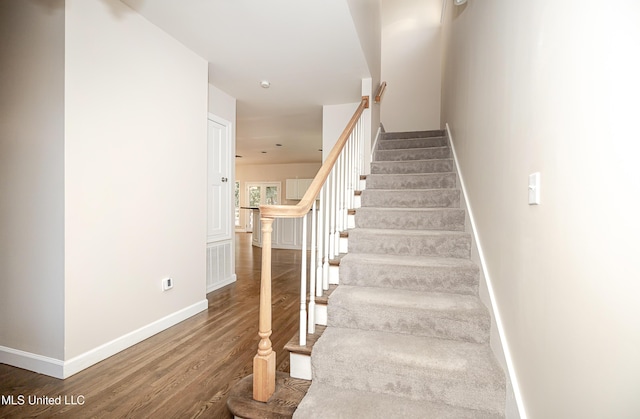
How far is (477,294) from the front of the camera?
6.36 feet

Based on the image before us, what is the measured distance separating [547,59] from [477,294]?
138 centimetres

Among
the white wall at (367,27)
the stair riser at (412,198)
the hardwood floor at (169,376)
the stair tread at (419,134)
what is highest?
the white wall at (367,27)

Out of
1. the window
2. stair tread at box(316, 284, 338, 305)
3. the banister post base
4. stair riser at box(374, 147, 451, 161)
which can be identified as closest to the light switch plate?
stair tread at box(316, 284, 338, 305)

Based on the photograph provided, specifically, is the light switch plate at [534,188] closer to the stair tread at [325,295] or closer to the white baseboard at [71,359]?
the stair tread at [325,295]

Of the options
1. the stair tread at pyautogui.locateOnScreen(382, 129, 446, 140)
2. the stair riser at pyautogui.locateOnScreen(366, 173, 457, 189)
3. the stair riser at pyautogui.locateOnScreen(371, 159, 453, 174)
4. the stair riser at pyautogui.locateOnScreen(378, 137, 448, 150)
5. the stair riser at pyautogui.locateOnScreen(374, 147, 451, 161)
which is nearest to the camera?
the stair riser at pyautogui.locateOnScreen(366, 173, 457, 189)

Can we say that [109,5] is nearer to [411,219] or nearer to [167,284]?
[167,284]

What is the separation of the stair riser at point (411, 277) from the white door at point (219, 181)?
202 cm

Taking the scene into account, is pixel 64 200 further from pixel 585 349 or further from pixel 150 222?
pixel 585 349

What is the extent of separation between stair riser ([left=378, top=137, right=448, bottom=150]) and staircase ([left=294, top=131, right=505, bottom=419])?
55.5 inches

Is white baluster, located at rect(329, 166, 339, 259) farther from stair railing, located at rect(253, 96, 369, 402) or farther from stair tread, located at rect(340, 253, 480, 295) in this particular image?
stair tread, located at rect(340, 253, 480, 295)

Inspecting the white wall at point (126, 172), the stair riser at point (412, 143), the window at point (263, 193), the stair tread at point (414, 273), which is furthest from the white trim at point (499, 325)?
the window at point (263, 193)

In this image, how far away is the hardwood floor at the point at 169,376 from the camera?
1557 millimetres

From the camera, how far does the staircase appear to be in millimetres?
1378

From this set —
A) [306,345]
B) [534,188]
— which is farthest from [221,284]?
[534,188]
